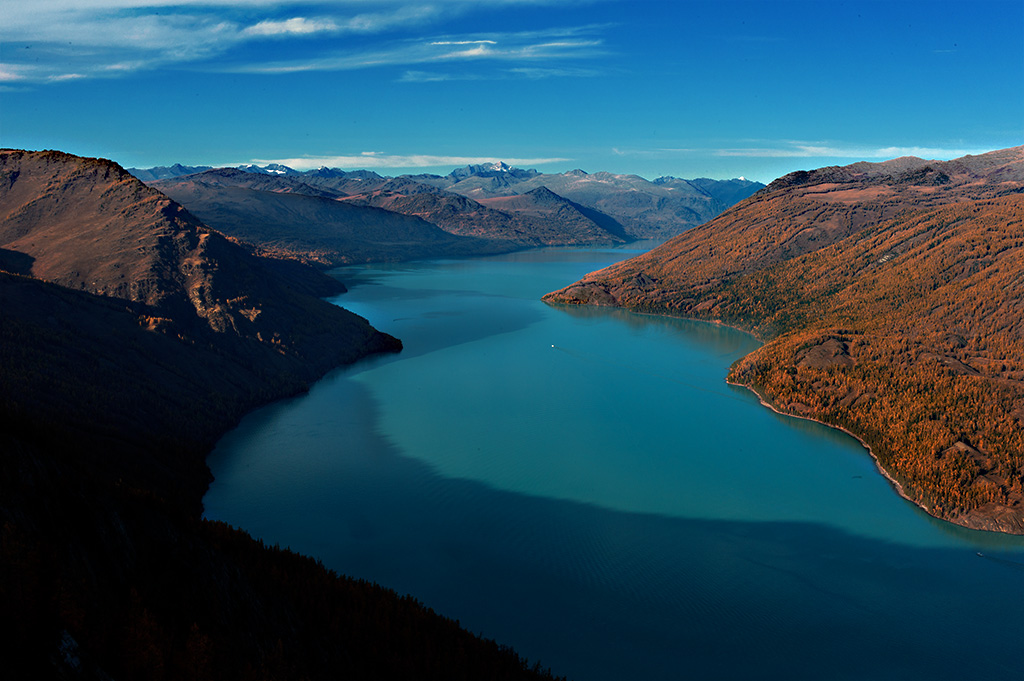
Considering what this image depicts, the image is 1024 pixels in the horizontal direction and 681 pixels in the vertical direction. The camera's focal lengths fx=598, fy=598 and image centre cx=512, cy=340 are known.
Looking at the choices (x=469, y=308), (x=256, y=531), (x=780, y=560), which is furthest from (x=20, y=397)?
(x=469, y=308)

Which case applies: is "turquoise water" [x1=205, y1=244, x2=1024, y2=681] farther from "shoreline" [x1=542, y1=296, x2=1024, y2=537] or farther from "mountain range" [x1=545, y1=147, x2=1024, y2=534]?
"mountain range" [x1=545, y1=147, x2=1024, y2=534]

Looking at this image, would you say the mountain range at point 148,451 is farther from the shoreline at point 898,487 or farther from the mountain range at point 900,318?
the mountain range at point 900,318

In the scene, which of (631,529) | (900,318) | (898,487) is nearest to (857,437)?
(898,487)

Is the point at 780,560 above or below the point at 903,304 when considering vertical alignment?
below

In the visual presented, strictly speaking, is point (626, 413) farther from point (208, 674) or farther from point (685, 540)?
point (208, 674)

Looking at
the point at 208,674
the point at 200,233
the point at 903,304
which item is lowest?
the point at 208,674

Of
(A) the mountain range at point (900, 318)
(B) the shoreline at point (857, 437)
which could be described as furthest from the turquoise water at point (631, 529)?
(A) the mountain range at point (900, 318)
